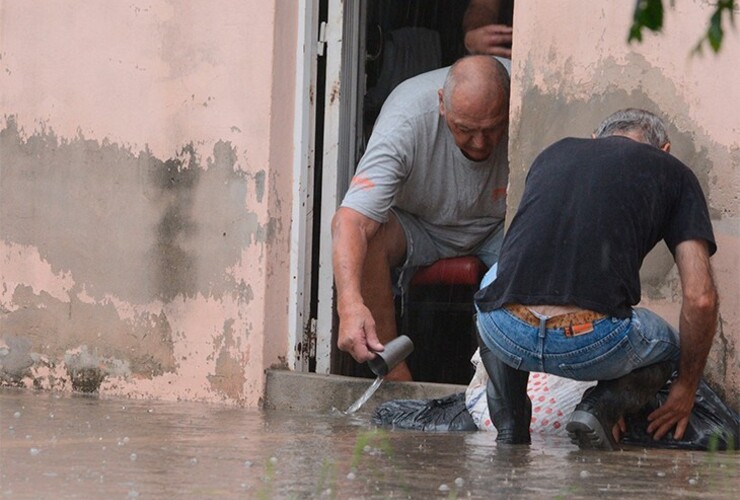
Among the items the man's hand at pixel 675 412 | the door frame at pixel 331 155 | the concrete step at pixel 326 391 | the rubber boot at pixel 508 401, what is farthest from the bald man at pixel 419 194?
the man's hand at pixel 675 412

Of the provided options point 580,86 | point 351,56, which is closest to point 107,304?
point 351,56

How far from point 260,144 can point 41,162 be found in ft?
4.71

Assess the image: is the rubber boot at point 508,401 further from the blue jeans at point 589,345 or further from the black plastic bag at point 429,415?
the black plastic bag at point 429,415

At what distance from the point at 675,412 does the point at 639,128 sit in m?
1.03

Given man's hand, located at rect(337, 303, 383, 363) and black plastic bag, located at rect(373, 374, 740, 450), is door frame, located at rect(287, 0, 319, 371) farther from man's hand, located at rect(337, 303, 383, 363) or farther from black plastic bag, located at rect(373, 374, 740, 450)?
black plastic bag, located at rect(373, 374, 740, 450)

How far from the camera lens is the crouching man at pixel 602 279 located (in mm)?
4770

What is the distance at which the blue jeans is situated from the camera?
4801 mm

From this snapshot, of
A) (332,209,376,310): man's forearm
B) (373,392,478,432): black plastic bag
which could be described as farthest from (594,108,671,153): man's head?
(332,209,376,310): man's forearm

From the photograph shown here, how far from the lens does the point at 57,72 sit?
7.49 meters

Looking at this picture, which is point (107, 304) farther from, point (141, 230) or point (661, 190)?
point (661, 190)

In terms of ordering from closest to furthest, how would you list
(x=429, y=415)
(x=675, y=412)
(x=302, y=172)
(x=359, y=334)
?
(x=675, y=412) < (x=429, y=415) < (x=359, y=334) < (x=302, y=172)

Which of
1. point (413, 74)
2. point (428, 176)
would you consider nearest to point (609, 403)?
point (428, 176)

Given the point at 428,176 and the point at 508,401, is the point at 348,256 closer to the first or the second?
the point at 428,176

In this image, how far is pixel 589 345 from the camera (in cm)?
480
